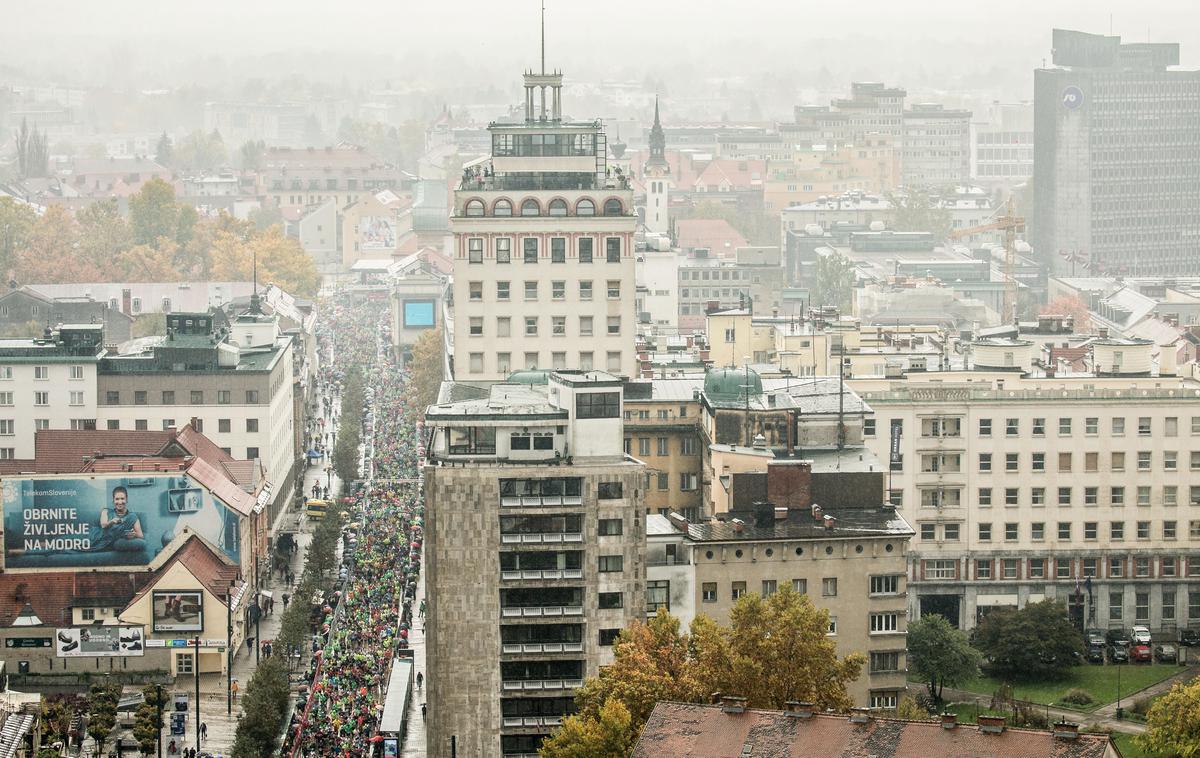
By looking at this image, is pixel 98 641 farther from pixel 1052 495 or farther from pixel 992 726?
pixel 992 726

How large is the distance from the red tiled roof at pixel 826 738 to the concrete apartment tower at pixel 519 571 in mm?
17291

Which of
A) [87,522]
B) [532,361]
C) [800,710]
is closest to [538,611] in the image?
[800,710]

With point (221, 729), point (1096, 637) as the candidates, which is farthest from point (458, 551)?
point (1096, 637)

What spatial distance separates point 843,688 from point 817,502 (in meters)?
17.3

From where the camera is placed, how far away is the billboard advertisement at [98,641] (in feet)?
451

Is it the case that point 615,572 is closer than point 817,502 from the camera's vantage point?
Yes

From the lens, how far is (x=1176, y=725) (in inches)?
4286

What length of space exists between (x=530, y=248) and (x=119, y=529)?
81.2 ft

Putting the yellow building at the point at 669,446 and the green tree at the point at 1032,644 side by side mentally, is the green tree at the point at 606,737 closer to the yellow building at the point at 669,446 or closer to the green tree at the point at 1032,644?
the yellow building at the point at 669,446

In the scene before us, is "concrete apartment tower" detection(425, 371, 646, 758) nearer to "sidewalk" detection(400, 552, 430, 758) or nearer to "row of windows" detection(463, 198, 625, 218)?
"sidewalk" detection(400, 552, 430, 758)

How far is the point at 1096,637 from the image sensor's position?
142 meters

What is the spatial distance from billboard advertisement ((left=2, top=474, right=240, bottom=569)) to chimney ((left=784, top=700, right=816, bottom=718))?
59.2 metres

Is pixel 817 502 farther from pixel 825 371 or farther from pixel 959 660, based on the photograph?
pixel 825 371

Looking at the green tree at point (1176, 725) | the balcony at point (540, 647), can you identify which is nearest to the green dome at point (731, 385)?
the balcony at point (540, 647)
